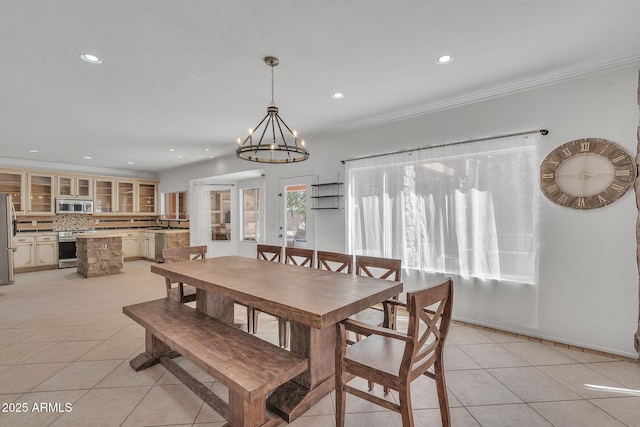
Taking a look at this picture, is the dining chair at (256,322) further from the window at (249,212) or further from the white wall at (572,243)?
the window at (249,212)

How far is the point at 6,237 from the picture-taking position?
5.12 m

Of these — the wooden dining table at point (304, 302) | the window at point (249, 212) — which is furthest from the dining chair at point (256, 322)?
the window at point (249, 212)

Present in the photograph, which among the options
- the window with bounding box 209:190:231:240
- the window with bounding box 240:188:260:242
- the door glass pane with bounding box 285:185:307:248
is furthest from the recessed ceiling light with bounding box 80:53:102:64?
the window with bounding box 209:190:231:240

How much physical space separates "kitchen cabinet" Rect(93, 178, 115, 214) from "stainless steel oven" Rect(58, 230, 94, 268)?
2.94ft

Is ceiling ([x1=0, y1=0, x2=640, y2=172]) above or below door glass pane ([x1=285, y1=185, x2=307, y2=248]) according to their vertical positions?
above

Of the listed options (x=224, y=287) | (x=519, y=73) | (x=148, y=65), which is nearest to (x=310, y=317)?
(x=224, y=287)

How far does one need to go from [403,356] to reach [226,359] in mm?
1008

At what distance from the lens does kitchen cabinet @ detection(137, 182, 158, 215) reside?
8185 millimetres

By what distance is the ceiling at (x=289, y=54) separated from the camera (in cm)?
183

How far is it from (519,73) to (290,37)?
84.0 inches

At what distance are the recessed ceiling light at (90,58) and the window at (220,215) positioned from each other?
453 cm

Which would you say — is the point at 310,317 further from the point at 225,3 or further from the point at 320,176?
the point at 320,176

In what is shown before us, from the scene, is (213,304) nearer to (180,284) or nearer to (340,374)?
(180,284)

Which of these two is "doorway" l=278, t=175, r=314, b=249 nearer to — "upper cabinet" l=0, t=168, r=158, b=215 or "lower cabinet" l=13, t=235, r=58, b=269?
"upper cabinet" l=0, t=168, r=158, b=215
